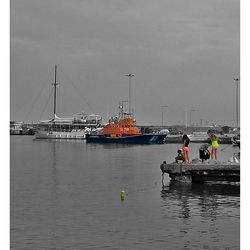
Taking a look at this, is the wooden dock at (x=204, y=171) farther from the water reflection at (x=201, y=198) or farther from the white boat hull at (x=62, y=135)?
the white boat hull at (x=62, y=135)

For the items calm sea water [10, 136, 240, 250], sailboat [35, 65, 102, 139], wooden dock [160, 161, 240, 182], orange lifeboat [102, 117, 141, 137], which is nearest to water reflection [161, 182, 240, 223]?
calm sea water [10, 136, 240, 250]

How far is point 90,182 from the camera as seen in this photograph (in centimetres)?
3209

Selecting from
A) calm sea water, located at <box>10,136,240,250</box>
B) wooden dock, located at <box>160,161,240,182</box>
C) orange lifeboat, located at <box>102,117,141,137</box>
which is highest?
orange lifeboat, located at <box>102,117,141,137</box>

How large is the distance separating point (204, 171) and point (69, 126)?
138 m

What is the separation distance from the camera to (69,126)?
16275 centimetres

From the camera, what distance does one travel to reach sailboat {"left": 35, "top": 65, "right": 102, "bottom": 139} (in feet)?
471

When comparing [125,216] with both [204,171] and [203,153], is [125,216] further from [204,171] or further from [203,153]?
[203,153]

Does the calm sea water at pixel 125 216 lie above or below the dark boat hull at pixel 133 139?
below

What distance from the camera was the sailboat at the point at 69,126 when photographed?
14354 cm

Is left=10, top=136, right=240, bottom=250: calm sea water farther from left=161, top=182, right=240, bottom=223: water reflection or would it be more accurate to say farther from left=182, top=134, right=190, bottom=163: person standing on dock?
left=182, top=134, right=190, bottom=163: person standing on dock

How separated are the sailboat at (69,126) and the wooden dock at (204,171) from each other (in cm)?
10968

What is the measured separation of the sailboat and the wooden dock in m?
110

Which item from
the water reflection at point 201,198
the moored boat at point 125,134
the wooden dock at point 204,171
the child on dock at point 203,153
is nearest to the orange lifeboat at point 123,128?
the moored boat at point 125,134
